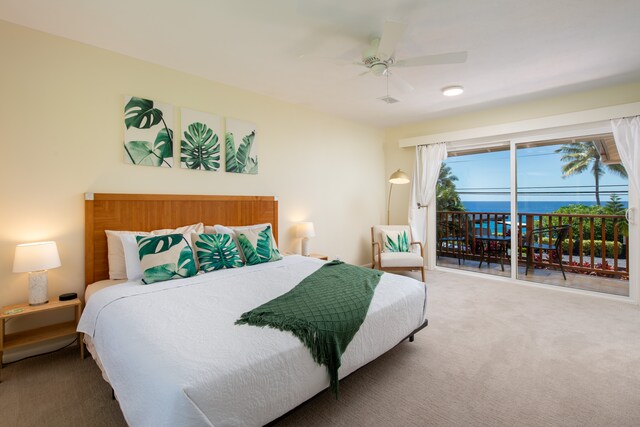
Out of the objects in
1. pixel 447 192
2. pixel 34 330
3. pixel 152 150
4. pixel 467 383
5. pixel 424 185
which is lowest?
pixel 467 383

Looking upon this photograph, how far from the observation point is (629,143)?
349 cm

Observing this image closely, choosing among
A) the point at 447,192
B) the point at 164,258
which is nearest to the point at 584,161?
the point at 447,192

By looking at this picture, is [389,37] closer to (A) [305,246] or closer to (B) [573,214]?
(A) [305,246]

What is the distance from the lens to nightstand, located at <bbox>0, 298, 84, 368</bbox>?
2143 millimetres

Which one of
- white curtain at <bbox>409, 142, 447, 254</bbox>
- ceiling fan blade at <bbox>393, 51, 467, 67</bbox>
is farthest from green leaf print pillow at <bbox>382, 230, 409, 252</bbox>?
ceiling fan blade at <bbox>393, 51, 467, 67</bbox>

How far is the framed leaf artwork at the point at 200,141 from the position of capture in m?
3.22

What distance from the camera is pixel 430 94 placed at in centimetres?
386

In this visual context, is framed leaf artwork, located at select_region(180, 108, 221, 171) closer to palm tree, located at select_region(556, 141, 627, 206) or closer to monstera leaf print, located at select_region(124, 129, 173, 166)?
monstera leaf print, located at select_region(124, 129, 173, 166)

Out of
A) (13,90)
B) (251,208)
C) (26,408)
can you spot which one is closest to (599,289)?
(251,208)

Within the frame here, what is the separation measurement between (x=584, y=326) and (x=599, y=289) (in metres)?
1.58

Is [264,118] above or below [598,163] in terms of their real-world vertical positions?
above

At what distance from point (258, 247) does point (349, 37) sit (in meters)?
2.08

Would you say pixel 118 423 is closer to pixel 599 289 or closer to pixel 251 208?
pixel 251 208

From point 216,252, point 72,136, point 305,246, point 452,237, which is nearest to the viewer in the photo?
point 72,136
